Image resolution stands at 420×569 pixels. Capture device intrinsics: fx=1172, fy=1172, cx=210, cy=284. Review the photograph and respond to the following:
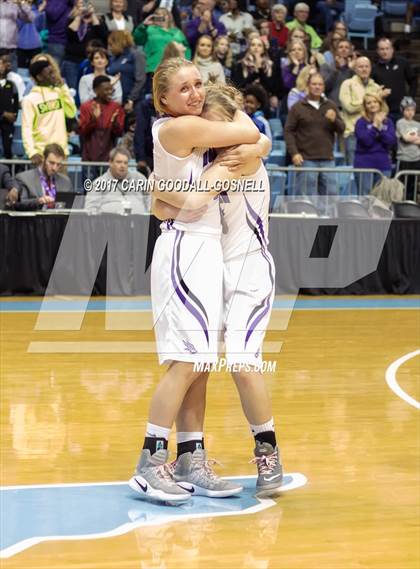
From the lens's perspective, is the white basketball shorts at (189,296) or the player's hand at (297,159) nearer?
the white basketball shorts at (189,296)

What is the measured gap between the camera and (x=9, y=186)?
1281 cm

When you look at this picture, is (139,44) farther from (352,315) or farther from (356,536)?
(356,536)

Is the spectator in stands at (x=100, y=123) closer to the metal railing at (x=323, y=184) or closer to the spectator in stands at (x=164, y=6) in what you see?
the metal railing at (x=323, y=184)

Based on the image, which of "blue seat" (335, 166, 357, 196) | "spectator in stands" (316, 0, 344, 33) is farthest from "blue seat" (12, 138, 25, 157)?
"spectator in stands" (316, 0, 344, 33)

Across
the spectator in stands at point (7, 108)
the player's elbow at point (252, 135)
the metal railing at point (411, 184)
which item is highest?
the player's elbow at point (252, 135)

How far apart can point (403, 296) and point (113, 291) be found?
3430 mm

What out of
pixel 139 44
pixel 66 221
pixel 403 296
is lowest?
pixel 403 296

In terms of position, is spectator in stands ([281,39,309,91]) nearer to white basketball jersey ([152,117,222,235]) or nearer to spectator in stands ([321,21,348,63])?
spectator in stands ([321,21,348,63])

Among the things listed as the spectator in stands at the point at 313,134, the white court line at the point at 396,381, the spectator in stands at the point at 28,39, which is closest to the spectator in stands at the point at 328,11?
the spectator in stands at the point at 28,39

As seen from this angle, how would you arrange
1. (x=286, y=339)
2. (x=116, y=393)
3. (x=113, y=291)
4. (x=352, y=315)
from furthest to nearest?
(x=113, y=291) → (x=352, y=315) → (x=286, y=339) → (x=116, y=393)

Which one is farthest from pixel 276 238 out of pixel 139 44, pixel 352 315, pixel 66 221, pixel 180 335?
pixel 180 335

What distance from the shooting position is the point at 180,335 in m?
5.54

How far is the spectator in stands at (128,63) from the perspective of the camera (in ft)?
51.3

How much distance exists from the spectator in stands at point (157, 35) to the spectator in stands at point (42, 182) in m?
3.79
